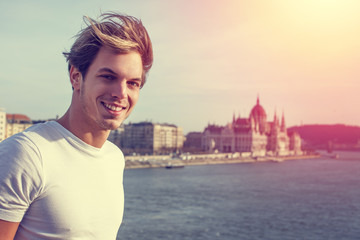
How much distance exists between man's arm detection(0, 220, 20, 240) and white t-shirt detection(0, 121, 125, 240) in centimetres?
1

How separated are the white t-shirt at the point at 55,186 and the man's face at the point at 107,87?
0.21ft

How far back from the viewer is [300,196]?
77.3 feet

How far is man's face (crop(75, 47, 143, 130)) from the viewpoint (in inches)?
34.9

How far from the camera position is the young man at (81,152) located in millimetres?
764

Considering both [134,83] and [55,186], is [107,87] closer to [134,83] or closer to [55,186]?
[134,83]

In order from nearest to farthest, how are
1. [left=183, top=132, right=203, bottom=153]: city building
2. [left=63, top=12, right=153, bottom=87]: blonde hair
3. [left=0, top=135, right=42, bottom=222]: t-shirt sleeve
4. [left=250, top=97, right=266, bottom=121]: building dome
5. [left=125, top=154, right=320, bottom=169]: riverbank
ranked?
[left=0, top=135, right=42, bottom=222]: t-shirt sleeve, [left=63, top=12, right=153, bottom=87]: blonde hair, [left=125, top=154, right=320, bottom=169]: riverbank, [left=250, top=97, right=266, bottom=121]: building dome, [left=183, top=132, right=203, bottom=153]: city building

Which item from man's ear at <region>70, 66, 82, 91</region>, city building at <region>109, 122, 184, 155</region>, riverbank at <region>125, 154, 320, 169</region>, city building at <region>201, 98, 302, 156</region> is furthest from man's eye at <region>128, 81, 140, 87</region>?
city building at <region>201, 98, 302, 156</region>

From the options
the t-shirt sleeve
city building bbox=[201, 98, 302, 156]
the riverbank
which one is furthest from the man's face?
city building bbox=[201, 98, 302, 156]

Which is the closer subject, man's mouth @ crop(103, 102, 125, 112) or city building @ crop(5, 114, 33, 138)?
man's mouth @ crop(103, 102, 125, 112)

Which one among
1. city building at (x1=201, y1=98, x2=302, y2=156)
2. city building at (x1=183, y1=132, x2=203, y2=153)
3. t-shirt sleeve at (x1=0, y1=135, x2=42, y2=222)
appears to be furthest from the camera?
city building at (x1=183, y1=132, x2=203, y2=153)

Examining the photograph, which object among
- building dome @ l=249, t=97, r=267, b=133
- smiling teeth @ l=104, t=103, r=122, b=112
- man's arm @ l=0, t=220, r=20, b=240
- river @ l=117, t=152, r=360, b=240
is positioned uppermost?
building dome @ l=249, t=97, r=267, b=133

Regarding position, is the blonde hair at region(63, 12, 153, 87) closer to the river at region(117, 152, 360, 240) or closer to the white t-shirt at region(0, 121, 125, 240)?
the white t-shirt at region(0, 121, 125, 240)

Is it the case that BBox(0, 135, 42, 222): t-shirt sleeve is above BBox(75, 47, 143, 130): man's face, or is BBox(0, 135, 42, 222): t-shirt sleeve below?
below

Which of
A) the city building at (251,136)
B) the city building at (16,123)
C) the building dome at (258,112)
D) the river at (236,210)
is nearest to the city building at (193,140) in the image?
the city building at (251,136)
